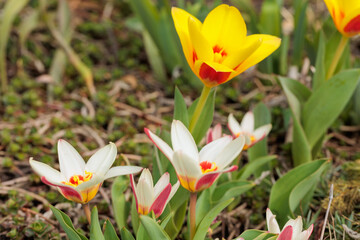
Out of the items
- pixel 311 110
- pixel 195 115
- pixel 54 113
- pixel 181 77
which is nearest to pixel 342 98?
pixel 311 110

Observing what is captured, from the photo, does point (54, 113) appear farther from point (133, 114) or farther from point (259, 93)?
point (259, 93)

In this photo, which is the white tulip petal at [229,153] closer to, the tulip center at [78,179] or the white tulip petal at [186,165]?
the white tulip petal at [186,165]

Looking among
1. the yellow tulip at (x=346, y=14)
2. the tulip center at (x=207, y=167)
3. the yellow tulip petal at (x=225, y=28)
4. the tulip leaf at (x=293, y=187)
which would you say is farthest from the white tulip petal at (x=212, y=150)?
the yellow tulip at (x=346, y=14)

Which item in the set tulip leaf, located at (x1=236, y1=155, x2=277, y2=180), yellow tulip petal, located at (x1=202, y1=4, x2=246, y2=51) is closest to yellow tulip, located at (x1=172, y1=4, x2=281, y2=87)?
yellow tulip petal, located at (x1=202, y1=4, x2=246, y2=51)

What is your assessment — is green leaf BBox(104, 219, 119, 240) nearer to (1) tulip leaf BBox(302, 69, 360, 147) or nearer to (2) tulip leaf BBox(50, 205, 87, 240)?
(2) tulip leaf BBox(50, 205, 87, 240)

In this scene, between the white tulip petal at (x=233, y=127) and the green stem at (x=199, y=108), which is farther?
the white tulip petal at (x=233, y=127)

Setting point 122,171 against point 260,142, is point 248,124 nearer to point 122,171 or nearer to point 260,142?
point 260,142
